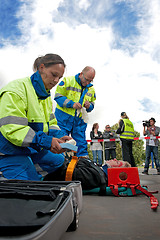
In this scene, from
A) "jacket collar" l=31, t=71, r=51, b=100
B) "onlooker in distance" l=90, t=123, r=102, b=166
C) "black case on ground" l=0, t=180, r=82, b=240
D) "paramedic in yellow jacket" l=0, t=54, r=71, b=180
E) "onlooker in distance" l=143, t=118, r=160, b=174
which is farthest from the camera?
"onlooker in distance" l=90, t=123, r=102, b=166

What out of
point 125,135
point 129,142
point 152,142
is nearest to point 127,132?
point 125,135

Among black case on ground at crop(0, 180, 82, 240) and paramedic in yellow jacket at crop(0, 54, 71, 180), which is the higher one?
paramedic in yellow jacket at crop(0, 54, 71, 180)

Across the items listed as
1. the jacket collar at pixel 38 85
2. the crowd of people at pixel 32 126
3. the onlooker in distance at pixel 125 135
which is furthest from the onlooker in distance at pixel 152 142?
the jacket collar at pixel 38 85

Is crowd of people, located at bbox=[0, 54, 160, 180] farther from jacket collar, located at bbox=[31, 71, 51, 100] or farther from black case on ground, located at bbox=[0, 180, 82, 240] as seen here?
black case on ground, located at bbox=[0, 180, 82, 240]

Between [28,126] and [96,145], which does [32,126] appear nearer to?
[28,126]

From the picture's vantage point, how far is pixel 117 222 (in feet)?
4.00

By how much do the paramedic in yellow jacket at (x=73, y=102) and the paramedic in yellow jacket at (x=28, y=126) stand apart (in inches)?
57.8

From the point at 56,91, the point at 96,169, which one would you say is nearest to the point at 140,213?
the point at 96,169

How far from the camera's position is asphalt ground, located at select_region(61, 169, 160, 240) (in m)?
1.01

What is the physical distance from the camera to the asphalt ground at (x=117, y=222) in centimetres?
101

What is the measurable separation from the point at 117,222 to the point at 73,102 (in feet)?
8.15

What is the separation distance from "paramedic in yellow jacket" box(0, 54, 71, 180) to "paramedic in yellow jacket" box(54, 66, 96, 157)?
1.47 metres

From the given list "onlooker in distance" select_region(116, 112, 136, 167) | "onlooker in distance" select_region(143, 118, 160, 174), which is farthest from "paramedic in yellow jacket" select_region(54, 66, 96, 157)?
"onlooker in distance" select_region(143, 118, 160, 174)

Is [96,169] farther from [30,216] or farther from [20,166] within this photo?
[30,216]
